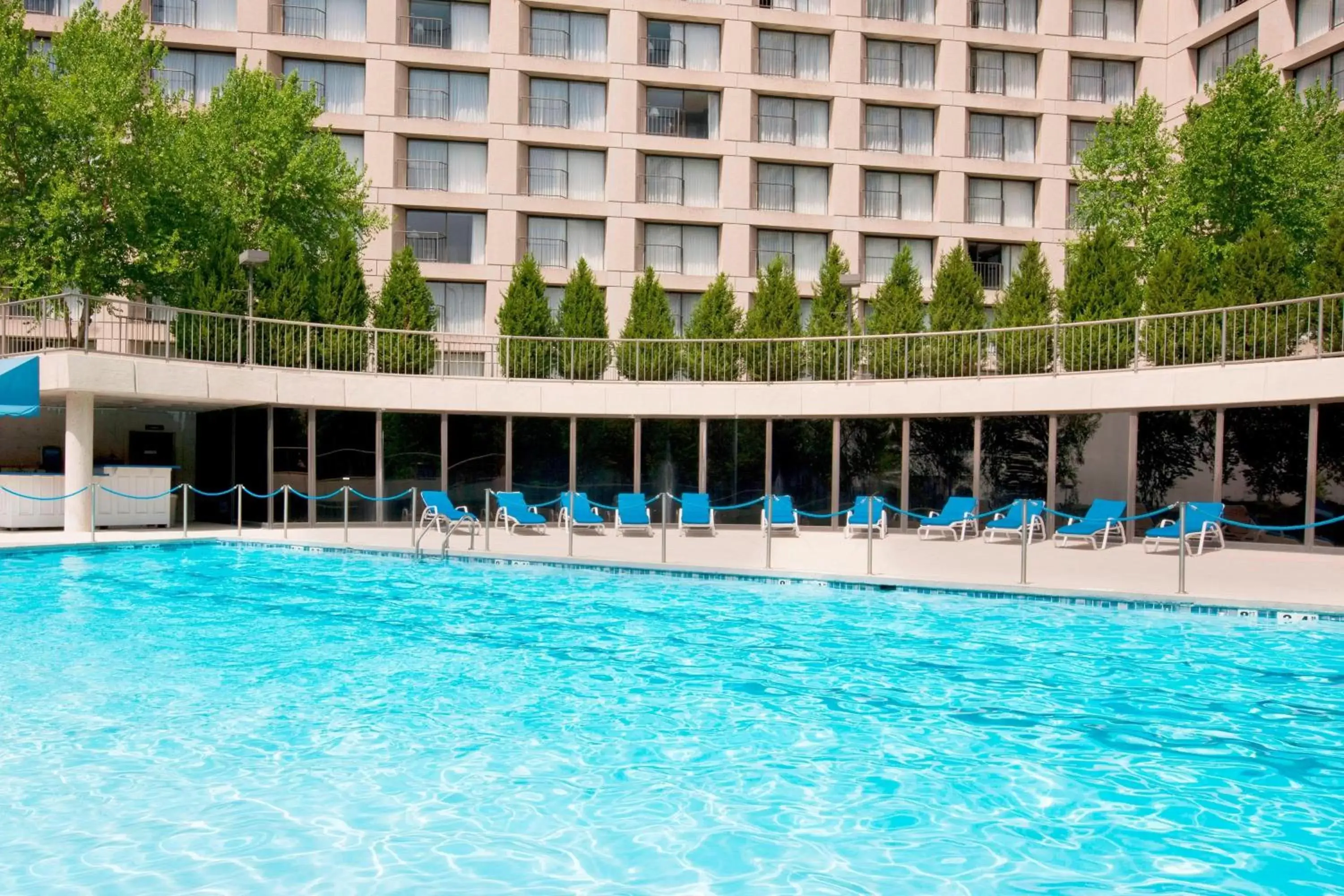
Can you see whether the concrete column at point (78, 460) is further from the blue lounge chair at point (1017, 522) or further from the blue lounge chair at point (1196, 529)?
the blue lounge chair at point (1196, 529)

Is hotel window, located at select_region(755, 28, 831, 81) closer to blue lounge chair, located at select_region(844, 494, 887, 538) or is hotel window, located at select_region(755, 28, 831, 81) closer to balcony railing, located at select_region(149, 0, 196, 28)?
balcony railing, located at select_region(149, 0, 196, 28)

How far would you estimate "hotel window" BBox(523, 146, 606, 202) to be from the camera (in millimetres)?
35031

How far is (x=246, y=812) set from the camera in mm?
6129

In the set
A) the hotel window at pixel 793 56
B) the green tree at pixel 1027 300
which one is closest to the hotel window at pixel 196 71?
the hotel window at pixel 793 56

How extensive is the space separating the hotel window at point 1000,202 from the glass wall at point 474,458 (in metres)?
20.0

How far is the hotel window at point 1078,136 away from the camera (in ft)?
123

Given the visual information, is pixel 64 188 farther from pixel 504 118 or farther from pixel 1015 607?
pixel 1015 607

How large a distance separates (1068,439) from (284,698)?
1794cm

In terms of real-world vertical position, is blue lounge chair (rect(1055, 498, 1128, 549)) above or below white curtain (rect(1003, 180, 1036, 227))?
below

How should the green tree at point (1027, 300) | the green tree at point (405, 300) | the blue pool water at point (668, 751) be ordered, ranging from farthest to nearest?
the green tree at point (405, 300)
the green tree at point (1027, 300)
the blue pool water at point (668, 751)

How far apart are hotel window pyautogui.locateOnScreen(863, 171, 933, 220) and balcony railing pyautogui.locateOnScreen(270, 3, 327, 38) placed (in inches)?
718

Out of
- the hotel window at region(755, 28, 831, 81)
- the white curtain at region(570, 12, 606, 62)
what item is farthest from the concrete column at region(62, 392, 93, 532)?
the hotel window at region(755, 28, 831, 81)

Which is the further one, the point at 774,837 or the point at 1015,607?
the point at 1015,607

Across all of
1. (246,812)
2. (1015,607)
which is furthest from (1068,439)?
(246,812)
